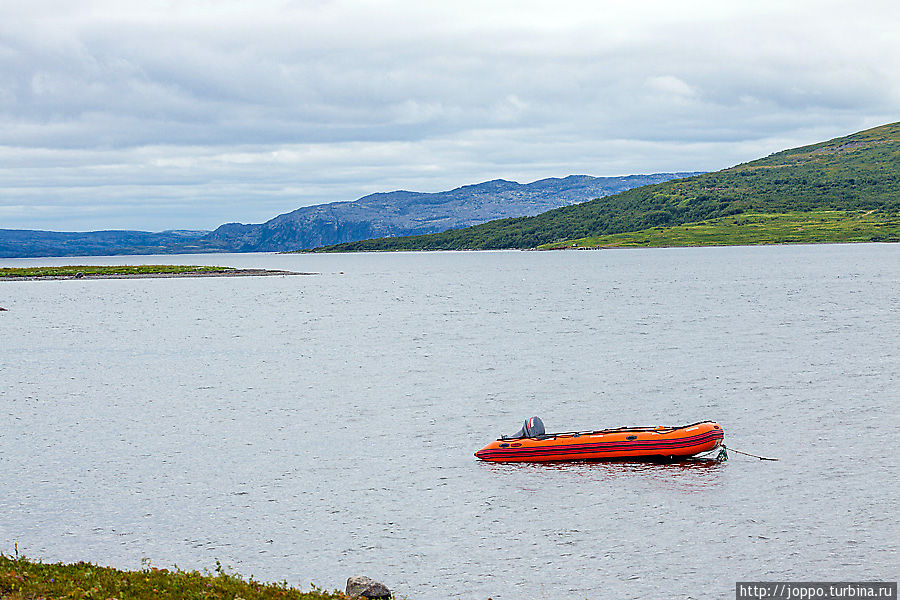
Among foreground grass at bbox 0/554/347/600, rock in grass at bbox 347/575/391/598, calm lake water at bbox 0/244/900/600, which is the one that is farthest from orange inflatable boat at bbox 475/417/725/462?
foreground grass at bbox 0/554/347/600

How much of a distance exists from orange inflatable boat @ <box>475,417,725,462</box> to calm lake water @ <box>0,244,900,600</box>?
0.74 meters

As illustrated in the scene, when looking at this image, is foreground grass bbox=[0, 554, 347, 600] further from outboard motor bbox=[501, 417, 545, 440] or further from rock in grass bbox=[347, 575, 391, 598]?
outboard motor bbox=[501, 417, 545, 440]

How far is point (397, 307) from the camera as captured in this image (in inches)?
6609

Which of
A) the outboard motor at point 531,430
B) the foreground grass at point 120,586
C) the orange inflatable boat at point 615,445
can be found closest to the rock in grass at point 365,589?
the foreground grass at point 120,586

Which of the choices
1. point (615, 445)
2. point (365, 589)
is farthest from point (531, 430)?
point (365, 589)

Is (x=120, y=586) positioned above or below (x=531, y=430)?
above

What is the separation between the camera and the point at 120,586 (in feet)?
71.5

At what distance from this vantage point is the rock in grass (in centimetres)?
2455

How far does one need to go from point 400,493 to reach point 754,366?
45635 millimetres

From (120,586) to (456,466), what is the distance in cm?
2242

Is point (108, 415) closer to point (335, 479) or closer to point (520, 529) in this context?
point (335, 479)

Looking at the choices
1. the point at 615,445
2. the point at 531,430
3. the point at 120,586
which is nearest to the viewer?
the point at 120,586

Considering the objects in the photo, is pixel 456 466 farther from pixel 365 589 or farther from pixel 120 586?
pixel 120 586

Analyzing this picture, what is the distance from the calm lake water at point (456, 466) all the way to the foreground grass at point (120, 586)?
532 cm
